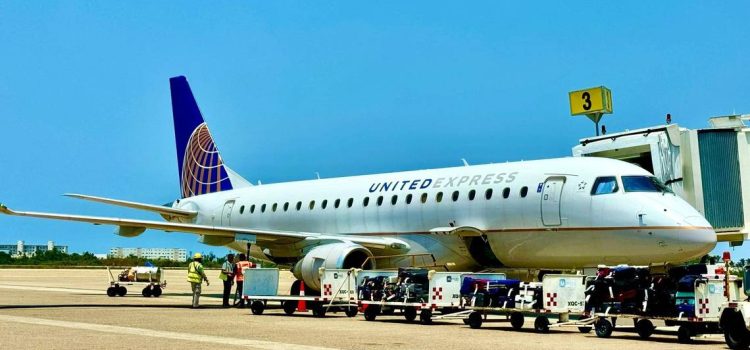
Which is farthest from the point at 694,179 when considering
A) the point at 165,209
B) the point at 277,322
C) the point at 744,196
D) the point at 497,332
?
the point at 165,209

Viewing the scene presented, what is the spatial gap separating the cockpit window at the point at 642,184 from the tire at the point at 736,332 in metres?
6.94

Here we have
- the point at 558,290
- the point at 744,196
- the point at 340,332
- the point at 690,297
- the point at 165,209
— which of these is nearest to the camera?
the point at 690,297

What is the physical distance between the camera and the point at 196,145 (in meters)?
35.3

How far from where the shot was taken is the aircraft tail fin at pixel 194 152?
34625 millimetres

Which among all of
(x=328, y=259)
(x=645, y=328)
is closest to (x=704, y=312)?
(x=645, y=328)

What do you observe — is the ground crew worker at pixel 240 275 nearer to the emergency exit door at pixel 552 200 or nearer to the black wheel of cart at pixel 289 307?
the black wheel of cart at pixel 289 307

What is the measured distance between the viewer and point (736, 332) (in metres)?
13.4

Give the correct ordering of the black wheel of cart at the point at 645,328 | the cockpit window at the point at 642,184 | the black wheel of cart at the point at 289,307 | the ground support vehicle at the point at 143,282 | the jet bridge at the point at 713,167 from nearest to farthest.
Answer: the black wheel of cart at the point at 645,328 < the cockpit window at the point at 642,184 < the black wheel of cart at the point at 289,307 < the jet bridge at the point at 713,167 < the ground support vehicle at the point at 143,282

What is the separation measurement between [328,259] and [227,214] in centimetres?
912

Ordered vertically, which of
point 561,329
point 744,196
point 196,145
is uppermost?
point 196,145

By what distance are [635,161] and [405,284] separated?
9.05 metres

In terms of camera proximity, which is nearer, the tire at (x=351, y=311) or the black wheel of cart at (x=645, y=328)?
the black wheel of cart at (x=645, y=328)

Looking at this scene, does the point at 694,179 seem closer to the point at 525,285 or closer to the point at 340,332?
the point at 525,285

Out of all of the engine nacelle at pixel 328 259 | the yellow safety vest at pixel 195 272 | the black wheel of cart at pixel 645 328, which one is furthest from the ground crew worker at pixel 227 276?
the black wheel of cart at pixel 645 328
